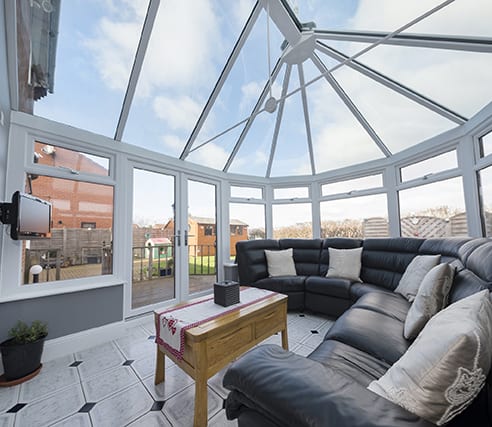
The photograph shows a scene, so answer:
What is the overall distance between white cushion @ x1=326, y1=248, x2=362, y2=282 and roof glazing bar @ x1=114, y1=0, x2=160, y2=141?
361cm

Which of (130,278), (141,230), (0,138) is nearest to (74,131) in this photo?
(0,138)

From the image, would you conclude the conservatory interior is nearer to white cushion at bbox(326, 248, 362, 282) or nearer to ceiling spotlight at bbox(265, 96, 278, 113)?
ceiling spotlight at bbox(265, 96, 278, 113)

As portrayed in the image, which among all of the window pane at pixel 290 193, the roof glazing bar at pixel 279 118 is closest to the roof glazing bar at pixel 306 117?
the roof glazing bar at pixel 279 118

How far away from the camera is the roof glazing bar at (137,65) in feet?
6.84

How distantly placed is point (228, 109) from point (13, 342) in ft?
12.1

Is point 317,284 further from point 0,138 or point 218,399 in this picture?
point 0,138

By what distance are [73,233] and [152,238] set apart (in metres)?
1.03

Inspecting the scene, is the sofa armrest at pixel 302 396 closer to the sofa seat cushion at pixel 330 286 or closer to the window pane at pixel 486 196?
the sofa seat cushion at pixel 330 286

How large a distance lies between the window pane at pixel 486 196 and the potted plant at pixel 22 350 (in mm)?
→ 4814

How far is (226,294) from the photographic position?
196 cm

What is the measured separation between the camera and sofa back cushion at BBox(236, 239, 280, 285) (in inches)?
143

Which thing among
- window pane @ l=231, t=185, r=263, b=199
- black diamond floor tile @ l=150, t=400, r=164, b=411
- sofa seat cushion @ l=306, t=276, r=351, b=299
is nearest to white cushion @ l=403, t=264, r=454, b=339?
sofa seat cushion @ l=306, t=276, r=351, b=299

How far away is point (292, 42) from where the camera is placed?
2.63 meters

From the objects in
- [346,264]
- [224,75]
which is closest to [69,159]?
[224,75]
